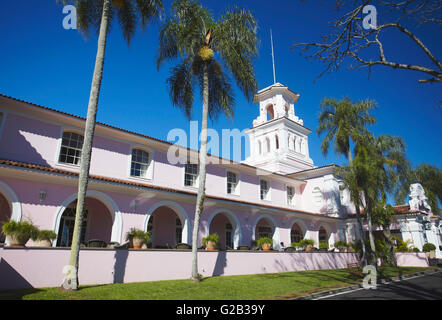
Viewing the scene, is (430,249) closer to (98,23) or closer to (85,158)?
(85,158)

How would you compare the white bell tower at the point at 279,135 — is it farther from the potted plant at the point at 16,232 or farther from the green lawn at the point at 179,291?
the potted plant at the point at 16,232

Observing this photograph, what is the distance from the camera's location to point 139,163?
58.1ft

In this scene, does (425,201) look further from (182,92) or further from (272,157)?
(182,92)

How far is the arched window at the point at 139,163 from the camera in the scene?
57.3 ft

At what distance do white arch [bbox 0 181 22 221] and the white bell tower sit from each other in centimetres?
2419

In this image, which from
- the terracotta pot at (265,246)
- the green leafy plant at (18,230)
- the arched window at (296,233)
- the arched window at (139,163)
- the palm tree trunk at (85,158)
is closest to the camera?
the palm tree trunk at (85,158)

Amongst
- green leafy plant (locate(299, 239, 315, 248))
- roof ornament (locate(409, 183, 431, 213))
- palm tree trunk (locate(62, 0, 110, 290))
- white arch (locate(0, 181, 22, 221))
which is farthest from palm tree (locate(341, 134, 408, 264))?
white arch (locate(0, 181, 22, 221))

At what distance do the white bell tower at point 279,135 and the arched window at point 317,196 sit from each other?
4131mm

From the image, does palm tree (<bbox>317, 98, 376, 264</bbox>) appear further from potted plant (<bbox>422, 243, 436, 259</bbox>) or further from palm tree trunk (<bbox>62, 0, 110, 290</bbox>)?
palm tree trunk (<bbox>62, 0, 110, 290</bbox>)

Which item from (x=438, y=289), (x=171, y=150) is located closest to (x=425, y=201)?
(x=438, y=289)

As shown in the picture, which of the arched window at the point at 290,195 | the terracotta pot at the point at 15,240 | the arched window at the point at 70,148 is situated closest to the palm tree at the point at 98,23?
the terracotta pot at the point at 15,240

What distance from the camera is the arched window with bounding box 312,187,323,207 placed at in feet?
91.7

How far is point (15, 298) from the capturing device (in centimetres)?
752
